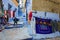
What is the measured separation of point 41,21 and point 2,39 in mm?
554

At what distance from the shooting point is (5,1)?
1.45 meters

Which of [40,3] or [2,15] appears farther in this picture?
[40,3]

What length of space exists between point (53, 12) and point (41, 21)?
22 centimetres

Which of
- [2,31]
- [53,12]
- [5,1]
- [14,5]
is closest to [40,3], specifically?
[53,12]

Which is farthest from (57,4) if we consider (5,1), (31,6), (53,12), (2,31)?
(2,31)

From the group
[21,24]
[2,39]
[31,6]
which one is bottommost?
[2,39]

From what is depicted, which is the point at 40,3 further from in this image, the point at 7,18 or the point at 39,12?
the point at 7,18

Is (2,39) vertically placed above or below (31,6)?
below

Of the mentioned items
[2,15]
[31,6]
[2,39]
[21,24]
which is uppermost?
[31,6]

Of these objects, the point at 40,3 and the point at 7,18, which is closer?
the point at 7,18

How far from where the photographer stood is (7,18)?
1473mm

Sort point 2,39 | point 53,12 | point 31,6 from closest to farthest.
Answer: point 2,39 → point 31,6 → point 53,12

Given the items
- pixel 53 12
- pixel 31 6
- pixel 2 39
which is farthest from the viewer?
pixel 53 12

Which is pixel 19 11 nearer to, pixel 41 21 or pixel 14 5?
pixel 14 5
